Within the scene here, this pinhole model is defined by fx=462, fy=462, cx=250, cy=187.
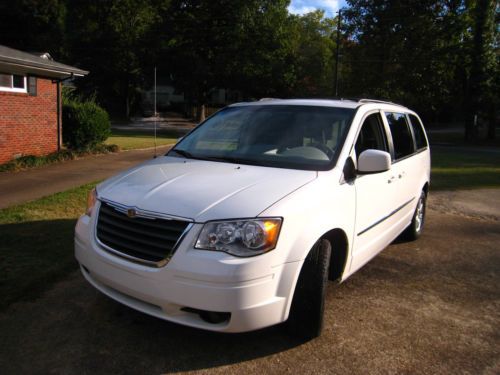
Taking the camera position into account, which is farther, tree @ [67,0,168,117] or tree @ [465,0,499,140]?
tree @ [67,0,168,117]

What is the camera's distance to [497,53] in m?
28.5

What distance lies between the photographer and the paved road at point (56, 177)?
8.10 meters

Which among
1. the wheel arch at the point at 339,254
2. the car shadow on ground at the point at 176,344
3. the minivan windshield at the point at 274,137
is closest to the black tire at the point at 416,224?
the minivan windshield at the point at 274,137

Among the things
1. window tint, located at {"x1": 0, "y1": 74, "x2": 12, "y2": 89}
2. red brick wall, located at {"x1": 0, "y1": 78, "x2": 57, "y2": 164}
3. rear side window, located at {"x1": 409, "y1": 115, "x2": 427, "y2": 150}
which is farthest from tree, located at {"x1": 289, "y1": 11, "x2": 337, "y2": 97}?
rear side window, located at {"x1": 409, "y1": 115, "x2": 427, "y2": 150}

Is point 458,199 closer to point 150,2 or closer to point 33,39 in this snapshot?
point 150,2

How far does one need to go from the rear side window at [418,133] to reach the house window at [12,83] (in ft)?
30.4

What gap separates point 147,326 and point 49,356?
0.71 m

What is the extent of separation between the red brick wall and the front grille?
887 centimetres

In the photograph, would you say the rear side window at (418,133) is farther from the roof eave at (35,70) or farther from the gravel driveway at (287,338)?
the roof eave at (35,70)

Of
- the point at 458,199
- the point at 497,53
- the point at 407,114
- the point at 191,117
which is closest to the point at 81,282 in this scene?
the point at 407,114

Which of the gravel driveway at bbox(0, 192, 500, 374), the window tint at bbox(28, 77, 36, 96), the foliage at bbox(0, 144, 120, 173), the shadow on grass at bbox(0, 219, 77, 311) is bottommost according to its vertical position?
the gravel driveway at bbox(0, 192, 500, 374)

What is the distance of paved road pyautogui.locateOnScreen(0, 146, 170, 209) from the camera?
8.10m

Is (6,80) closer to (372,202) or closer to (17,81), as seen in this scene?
(17,81)

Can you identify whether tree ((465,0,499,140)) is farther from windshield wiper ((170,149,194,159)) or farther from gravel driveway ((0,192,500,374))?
windshield wiper ((170,149,194,159))
